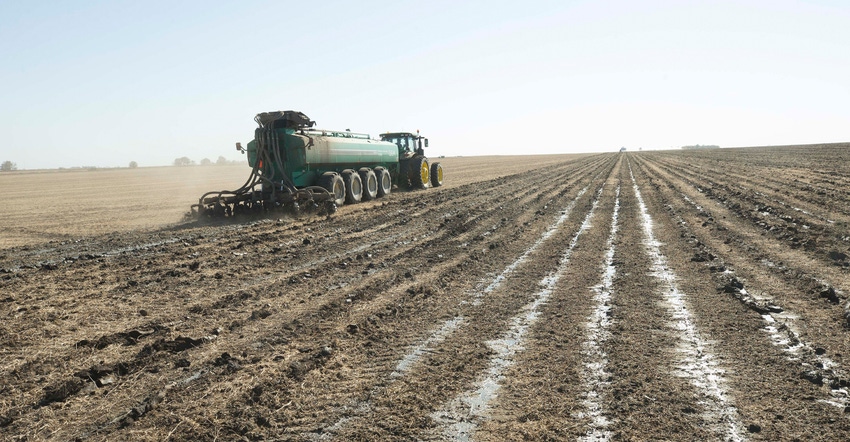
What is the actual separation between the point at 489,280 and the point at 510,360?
9.62 feet

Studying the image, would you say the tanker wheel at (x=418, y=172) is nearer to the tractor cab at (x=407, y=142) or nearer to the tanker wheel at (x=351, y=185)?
the tractor cab at (x=407, y=142)

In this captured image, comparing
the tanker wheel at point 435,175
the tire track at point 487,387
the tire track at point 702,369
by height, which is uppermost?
the tanker wheel at point 435,175

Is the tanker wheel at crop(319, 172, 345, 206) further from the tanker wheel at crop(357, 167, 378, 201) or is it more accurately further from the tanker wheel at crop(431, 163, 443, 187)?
the tanker wheel at crop(431, 163, 443, 187)

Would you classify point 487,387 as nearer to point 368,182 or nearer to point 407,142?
point 368,182

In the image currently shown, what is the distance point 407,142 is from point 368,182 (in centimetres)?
552

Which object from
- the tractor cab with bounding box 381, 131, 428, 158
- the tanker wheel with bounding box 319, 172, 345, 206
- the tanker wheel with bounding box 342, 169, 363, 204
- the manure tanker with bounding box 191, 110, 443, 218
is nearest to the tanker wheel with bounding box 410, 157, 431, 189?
the tractor cab with bounding box 381, 131, 428, 158

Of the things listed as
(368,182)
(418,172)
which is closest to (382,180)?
(368,182)

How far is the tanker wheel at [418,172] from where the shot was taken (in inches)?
926

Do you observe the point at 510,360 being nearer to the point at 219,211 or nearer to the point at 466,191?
the point at 219,211

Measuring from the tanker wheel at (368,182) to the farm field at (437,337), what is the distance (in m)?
7.80

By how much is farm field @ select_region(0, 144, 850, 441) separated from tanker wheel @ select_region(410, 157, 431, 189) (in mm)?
12459

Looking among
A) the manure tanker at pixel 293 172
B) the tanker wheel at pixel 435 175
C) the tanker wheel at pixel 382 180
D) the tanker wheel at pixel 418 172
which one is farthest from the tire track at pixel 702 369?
the tanker wheel at pixel 435 175

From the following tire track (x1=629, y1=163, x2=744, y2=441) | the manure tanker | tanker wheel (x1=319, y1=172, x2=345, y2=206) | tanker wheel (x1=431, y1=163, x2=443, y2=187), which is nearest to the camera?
tire track (x1=629, y1=163, x2=744, y2=441)

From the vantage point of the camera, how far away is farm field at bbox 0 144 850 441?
11.8 feet
